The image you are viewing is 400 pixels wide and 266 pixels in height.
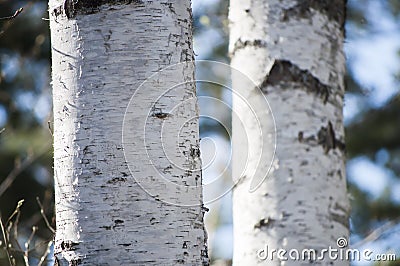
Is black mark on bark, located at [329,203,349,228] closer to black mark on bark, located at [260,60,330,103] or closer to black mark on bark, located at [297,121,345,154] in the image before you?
black mark on bark, located at [297,121,345,154]

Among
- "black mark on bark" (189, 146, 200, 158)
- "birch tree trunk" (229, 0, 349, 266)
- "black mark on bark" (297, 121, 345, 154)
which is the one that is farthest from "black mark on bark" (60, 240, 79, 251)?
"black mark on bark" (297, 121, 345, 154)

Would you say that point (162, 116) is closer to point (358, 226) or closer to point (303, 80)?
point (303, 80)

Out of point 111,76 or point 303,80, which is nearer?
point 111,76

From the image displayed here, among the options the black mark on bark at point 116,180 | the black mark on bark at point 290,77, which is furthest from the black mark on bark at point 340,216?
the black mark on bark at point 116,180

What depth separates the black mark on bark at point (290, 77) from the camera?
5.54ft

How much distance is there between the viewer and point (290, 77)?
1.69 metres

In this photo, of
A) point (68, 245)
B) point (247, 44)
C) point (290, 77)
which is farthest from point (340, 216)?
point (68, 245)

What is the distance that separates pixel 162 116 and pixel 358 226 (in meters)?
3.74

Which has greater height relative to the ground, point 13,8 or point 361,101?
point 13,8

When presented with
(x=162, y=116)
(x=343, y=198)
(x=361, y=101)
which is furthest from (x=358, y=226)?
(x=162, y=116)

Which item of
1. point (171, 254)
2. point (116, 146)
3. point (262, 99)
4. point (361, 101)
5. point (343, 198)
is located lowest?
point (171, 254)

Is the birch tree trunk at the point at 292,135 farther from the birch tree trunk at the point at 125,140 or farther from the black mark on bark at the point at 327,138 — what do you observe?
the birch tree trunk at the point at 125,140

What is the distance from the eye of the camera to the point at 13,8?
4652mm

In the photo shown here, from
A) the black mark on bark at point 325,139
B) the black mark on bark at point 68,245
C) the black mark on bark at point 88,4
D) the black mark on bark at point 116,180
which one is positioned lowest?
the black mark on bark at point 68,245
